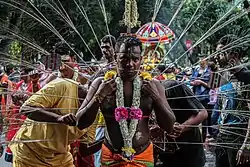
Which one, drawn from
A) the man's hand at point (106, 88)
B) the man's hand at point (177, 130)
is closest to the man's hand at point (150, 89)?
the man's hand at point (106, 88)

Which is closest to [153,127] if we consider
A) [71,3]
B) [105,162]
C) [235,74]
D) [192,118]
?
[192,118]

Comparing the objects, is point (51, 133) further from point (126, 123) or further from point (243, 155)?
point (243, 155)

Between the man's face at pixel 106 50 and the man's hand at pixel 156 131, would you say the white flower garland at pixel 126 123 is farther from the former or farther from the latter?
the man's face at pixel 106 50

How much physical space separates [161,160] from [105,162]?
1.60 meters

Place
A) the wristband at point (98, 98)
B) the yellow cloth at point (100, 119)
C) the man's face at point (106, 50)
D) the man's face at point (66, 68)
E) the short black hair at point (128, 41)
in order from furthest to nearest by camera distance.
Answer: the man's face at point (106, 50), the yellow cloth at point (100, 119), the man's face at point (66, 68), the short black hair at point (128, 41), the wristband at point (98, 98)

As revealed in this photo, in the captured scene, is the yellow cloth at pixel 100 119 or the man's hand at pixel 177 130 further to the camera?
the yellow cloth at pixel 100 119

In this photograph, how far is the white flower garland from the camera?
4.02 meters

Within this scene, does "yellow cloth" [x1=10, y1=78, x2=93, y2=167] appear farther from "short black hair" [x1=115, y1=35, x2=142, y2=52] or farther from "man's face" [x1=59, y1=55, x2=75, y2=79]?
"short black hair" [x1=115, y1=35, x2=142, y2=52]

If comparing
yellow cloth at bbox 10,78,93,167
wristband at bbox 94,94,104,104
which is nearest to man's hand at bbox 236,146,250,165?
yellow cloth at bbox 10,78,93,167

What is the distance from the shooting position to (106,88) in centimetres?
405

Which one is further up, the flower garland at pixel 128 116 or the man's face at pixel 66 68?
the man's face at pixel 66 68

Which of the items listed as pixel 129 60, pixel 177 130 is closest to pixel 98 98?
pixel 129 60

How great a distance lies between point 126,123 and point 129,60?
0.45 meters

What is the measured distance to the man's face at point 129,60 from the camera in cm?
403
